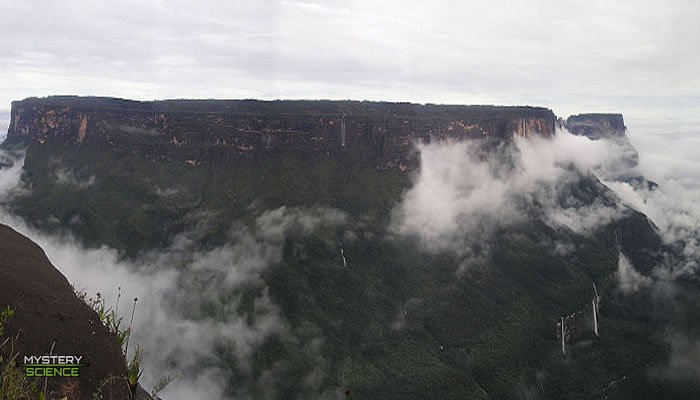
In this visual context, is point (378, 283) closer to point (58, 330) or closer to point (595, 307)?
point (595, 307)

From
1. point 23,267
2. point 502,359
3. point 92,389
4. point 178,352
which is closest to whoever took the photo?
point 92,389

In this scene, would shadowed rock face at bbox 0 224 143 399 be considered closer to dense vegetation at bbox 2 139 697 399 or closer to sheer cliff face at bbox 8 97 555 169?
dense vegetation at bbox 2 139 697 399

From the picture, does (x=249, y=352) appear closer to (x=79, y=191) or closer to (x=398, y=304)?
(x=398, y=304)

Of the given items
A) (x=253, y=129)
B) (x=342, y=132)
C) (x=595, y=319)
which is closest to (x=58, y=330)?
(x=253, y=129)

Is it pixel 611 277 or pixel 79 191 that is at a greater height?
pixel 79 191

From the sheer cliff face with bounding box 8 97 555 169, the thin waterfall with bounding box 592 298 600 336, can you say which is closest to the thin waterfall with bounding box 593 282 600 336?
the thin waterfall with bounding box 592 298 600 336

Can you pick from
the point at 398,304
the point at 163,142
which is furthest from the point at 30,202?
the point at 398,304
